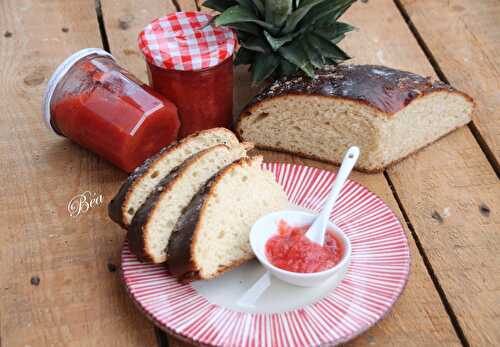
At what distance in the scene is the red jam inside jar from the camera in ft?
6.09

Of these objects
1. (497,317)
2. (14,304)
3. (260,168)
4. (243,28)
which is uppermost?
(243,28)

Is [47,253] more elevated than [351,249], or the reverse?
[351,249]

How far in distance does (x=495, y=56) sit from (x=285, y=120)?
3.36 feet

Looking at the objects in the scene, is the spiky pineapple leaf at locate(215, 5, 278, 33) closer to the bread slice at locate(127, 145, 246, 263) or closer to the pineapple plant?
the pineapple plant

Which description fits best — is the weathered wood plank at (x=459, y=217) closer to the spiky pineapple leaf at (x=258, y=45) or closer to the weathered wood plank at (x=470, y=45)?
the weathered wood plank at (x=470, y=45)

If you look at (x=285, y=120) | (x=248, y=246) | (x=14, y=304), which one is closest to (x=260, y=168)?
(x=248, y=246)

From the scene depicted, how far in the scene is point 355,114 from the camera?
2.38m

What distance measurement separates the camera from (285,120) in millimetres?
2500

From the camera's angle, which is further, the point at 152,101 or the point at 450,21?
the point at 450,21

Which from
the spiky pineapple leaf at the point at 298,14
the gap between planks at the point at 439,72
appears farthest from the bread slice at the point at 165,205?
the gap between planks at the point at 439,72

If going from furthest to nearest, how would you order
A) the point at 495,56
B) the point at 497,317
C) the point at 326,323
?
the point at 495,56 < the point at 497,317 < the point at 326,323

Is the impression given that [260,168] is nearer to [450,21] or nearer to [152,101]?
[152,101]

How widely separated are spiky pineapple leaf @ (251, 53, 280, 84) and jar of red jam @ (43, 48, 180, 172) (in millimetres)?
342

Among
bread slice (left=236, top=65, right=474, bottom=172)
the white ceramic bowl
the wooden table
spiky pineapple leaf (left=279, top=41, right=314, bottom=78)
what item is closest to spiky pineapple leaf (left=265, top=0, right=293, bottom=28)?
spiky pineapple leaf (left=279, top=41, right=314, bottom=78)
